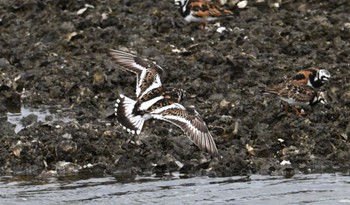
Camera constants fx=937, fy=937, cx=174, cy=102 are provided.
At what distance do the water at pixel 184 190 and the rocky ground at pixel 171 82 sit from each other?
39 cm

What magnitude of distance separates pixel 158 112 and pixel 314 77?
10.5 feet

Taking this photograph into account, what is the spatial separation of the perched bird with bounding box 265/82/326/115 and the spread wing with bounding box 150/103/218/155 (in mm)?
2169

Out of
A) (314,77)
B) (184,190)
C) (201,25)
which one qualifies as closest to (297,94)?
(314,77)

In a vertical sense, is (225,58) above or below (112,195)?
above

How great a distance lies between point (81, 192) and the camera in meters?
10.6

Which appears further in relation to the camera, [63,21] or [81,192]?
[63,21]

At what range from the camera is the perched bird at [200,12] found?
1739 cm

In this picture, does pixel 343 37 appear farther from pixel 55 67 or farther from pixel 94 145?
pixel 94 145

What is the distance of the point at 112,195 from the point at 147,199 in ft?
1.43

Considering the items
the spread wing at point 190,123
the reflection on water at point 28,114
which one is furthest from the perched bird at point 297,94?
the reflection on water at point 28,114

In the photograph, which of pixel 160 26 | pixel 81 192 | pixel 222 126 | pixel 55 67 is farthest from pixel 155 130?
pixel 160 26

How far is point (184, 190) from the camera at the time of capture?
34.8 feet

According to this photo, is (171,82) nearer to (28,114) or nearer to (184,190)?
(28,114)

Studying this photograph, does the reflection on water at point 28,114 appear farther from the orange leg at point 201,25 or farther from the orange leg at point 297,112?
the orange leg at point 201,25
